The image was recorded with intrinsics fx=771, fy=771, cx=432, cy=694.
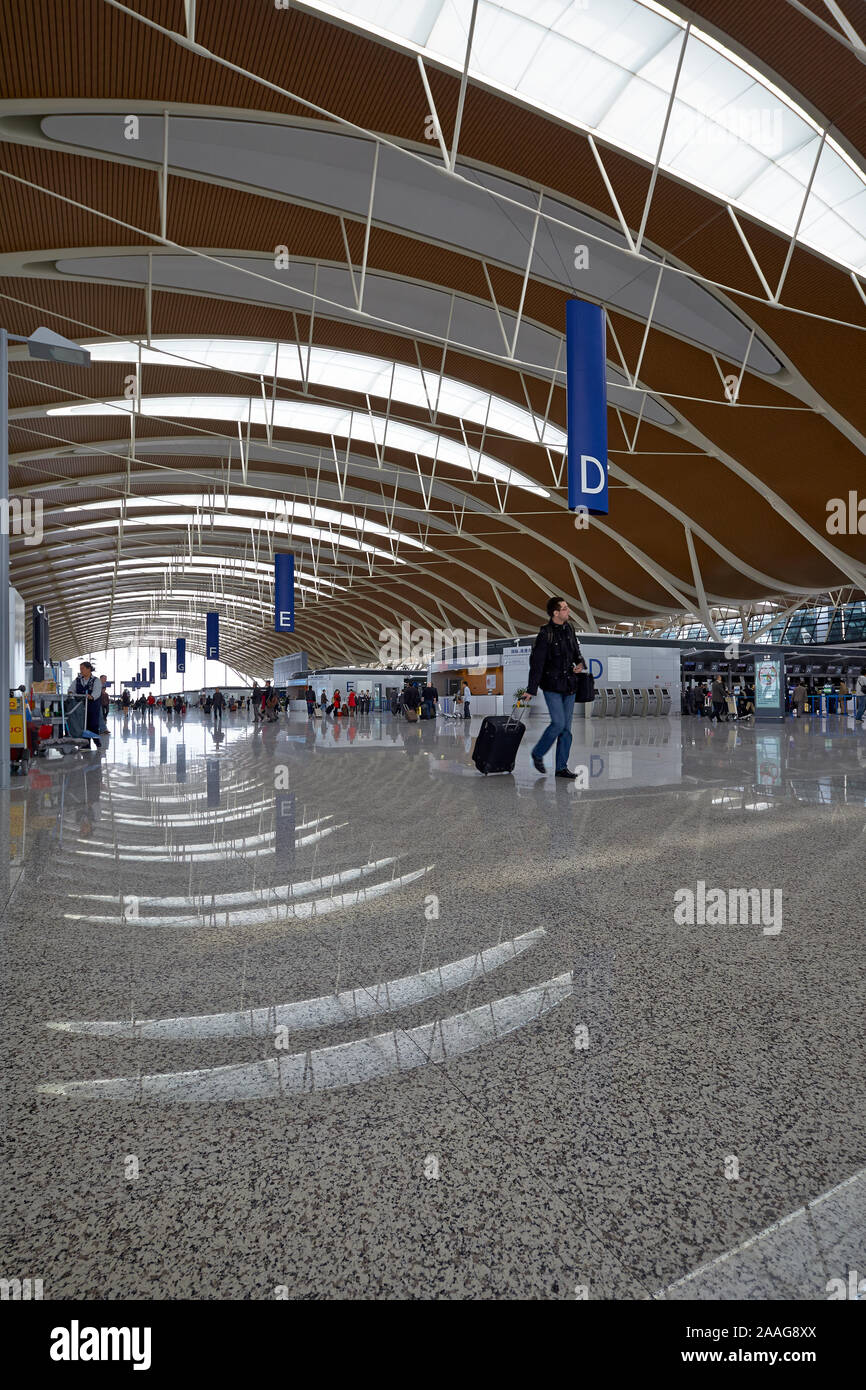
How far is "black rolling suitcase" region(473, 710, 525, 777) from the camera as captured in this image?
10633 millimetres

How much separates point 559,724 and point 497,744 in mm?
1066

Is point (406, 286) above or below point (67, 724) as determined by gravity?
above

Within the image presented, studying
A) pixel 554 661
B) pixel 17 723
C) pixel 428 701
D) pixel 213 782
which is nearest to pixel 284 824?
pixel 213 782

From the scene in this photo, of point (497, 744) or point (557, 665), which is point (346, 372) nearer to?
point (497, 744)

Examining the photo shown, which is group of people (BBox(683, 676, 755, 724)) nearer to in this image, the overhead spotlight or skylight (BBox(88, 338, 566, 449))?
skylight (BBox(88, 338, 566, 449))

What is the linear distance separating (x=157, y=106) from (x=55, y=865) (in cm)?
1389

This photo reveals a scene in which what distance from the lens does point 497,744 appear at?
420 inches

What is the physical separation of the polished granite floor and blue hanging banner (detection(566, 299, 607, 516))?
31.1 feet

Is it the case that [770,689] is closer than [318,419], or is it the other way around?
[770,689]

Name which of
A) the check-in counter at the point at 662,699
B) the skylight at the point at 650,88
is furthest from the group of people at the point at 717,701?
the skylight at the point at 650,88

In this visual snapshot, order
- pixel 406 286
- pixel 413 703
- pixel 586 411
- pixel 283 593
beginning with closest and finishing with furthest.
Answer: pixel 586 411 < pixel 406 286 < pixel 283 593 < pixel 413 703

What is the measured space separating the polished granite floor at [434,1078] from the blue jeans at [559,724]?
4.73 meters

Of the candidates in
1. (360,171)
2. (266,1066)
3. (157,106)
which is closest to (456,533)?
(360,171)

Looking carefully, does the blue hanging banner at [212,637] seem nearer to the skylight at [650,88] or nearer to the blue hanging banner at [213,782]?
the blue hanging banner at [213,782]
